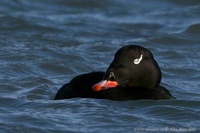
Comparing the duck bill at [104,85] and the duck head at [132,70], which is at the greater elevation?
the duck head at [132,70]

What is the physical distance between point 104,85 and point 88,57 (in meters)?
3.84

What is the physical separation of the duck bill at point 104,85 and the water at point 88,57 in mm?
170

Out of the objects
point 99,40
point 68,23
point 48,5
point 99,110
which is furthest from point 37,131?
point 48,5

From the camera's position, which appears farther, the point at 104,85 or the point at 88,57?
the point at 88,57

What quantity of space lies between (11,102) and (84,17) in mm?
6610

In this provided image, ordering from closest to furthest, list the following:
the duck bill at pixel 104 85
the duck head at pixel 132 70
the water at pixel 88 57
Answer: the water at pixel 88 57, the duck bill at pixel 104 85, the duck head at pixel 132 70

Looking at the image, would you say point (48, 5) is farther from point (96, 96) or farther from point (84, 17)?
point (96, 96)

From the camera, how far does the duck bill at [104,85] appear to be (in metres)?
10.2

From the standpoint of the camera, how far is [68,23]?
1655 centimetres

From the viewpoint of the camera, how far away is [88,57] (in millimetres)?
14031

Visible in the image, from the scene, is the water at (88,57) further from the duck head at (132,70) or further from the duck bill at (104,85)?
the duck head at (132,70)

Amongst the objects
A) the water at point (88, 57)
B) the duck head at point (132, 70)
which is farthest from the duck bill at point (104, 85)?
the water at point (88, 57)

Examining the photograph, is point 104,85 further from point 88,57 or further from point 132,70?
point 88,57

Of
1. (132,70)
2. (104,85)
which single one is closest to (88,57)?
(132,70)
